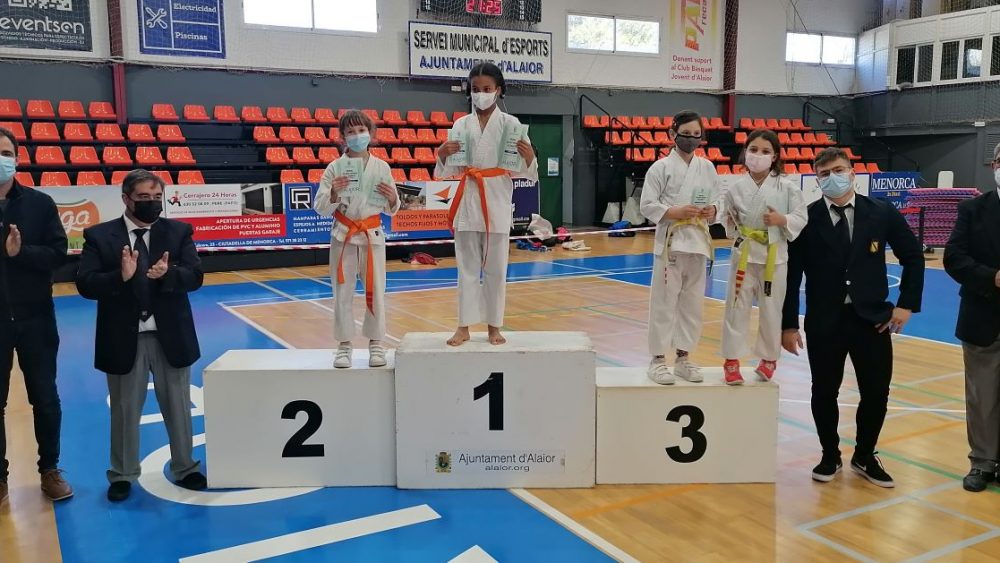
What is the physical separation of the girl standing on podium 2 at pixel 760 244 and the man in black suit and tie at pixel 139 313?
2985 mm

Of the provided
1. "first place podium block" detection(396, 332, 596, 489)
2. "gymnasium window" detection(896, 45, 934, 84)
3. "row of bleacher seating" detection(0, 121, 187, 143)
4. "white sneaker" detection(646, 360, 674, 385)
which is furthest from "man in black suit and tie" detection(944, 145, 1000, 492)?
"gymnasium window" detection(896, 45, 934, 84)

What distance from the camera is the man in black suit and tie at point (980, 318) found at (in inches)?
169

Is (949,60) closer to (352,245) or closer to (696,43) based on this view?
(696,43)

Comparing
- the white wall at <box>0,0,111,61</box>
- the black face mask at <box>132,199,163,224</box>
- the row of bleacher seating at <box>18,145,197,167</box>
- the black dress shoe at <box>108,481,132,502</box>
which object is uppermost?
the white wall at <box>0,0,111,61</box>

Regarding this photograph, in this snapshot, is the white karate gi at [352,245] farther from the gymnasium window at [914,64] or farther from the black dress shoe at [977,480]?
the gymnasium window at [914,64]

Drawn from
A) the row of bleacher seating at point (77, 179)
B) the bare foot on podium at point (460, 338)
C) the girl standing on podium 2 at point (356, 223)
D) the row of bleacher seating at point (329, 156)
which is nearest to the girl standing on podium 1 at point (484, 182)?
the bare foot on podium at point (460, 338)

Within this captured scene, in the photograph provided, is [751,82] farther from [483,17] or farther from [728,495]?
[728,495]

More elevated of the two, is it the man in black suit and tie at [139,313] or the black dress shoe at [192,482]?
the man in black suit and tie at [139,313]

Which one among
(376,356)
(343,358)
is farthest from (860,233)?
(343,358)

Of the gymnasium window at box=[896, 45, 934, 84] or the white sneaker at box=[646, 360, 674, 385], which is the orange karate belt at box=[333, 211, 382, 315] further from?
the gymnasium window at box=[896, 45, 934, 84]

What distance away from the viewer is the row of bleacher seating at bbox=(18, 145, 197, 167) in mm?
13391

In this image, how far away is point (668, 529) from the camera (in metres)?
4.00

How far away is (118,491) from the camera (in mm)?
4359

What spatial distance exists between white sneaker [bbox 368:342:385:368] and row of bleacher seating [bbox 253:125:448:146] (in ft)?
35.2
